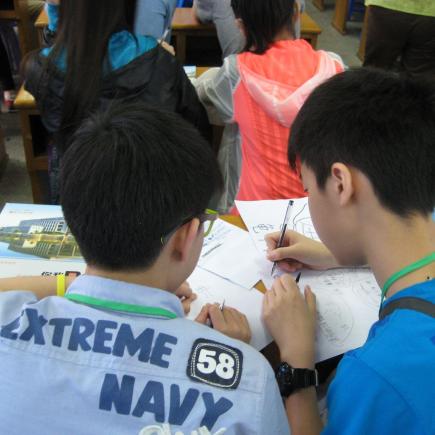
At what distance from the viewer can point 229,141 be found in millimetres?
1946

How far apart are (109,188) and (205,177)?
6.1 inches

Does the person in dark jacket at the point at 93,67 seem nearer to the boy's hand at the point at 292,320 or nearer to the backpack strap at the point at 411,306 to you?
the boy's hand at the point at 292,320

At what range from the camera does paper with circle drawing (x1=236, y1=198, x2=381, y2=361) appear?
100 centimetres

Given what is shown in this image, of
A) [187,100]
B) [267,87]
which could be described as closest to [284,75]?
[267,87]

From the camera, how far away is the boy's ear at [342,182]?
840 millimetres

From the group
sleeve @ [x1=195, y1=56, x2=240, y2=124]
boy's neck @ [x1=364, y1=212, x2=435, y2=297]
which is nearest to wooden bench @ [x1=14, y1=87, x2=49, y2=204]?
sleeve @ [x1=195, y1=56, x2=240, y2=124]

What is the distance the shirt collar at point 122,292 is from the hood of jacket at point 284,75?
938mm

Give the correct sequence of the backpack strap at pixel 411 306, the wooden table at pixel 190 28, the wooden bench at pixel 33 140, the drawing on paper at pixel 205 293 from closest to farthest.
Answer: the backpack strap at pixel 411 306 → the drawing on paper at pixel 205 293 → the wooden bench at pixel 33 140 → the wooden table at pixel 190 28

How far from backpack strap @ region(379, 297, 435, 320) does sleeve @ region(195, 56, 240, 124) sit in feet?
3.38

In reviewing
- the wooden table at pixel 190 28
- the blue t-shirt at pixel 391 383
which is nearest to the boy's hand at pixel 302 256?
the blue t-shirt at pixel 391 383

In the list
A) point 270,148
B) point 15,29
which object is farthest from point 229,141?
point 15,29

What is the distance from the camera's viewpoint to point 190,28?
2.82 m

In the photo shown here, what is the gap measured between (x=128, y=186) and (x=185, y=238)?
0.43 ft

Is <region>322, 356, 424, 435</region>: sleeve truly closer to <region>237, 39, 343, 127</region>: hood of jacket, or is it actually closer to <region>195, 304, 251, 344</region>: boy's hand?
<region>195, 304, 251, 344</region>: boy's hand
